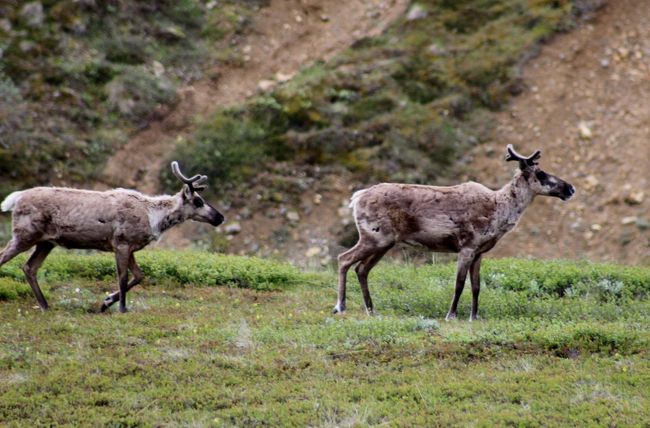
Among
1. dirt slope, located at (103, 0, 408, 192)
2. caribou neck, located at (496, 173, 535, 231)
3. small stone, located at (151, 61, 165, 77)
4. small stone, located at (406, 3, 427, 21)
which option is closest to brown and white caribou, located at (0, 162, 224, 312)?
caribou neck, located at (496, 173, 535, 231)

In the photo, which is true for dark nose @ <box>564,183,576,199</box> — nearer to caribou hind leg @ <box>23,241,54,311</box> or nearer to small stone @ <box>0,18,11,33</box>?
caribou hind leg @ <box>23,241,54,311</box>

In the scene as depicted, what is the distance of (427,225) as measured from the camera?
1427 cm

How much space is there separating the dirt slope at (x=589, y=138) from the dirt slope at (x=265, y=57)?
18.5 feet

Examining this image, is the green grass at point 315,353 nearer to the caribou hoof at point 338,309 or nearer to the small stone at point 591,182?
the caribou hoof at point 338,309

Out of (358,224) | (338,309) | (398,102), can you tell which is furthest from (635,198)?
(338,309)

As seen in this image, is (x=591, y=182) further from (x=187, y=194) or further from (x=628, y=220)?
→ (x=187, y=194)

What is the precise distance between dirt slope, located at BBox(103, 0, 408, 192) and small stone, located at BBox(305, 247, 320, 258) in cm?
470

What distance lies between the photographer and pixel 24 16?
2695 centimetres

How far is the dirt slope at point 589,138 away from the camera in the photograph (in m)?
23.1

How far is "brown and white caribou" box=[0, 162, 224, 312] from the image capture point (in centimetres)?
1374

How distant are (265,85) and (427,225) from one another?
13891 mm

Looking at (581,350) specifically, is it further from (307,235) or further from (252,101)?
(252,101)

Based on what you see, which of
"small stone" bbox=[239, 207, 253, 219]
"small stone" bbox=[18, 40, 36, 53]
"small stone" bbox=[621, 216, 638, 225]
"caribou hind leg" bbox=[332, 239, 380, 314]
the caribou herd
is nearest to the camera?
the caribou herd

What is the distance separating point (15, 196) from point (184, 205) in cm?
276
